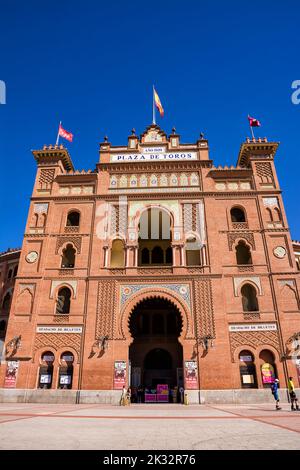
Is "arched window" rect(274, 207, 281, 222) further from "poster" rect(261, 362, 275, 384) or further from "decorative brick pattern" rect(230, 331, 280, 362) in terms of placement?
"poster" rect(261, 362, 275, 384)

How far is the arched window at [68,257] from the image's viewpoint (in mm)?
23317

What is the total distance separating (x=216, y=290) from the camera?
20.6 meters

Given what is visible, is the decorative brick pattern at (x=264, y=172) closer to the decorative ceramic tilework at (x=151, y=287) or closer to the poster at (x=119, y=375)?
the decorative ceramic tilework at (x=151, y=287)

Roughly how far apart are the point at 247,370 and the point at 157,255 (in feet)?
36.8

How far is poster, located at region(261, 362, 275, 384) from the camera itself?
18.6m

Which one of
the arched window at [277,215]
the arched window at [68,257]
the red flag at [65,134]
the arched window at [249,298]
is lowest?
the arched window at [249,298]

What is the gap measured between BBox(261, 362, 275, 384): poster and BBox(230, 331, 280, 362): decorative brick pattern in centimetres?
115

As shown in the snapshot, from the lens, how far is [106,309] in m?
20.4

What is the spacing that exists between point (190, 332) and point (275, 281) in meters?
6.77

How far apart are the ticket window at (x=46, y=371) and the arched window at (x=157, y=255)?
1078 centimetres

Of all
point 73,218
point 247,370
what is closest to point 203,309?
point 247,370

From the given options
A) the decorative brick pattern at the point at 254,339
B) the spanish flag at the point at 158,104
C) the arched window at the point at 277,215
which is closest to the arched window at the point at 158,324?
the decorative brick pattern at the point at 254,339

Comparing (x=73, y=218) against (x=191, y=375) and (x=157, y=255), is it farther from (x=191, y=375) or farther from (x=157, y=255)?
(x=191, y=375)
